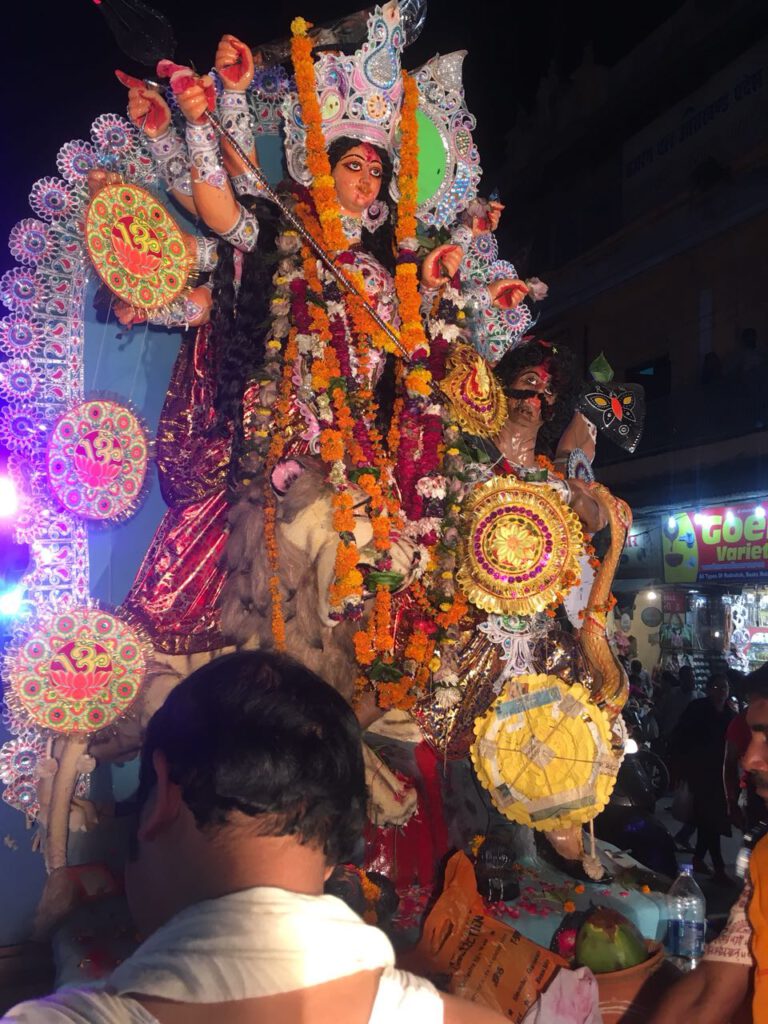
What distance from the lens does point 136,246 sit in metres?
2.95

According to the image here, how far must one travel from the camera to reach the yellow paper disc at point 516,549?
11.0 feet

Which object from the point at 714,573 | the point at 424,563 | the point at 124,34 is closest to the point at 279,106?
the point at 124,34

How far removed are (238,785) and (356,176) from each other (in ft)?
8.90

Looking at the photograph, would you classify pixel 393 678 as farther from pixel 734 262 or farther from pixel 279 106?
pixel 734 262

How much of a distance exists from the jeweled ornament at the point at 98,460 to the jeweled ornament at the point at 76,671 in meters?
0.38

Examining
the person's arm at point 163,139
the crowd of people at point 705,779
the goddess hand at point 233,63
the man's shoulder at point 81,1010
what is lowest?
the crowd of people at point 705,779

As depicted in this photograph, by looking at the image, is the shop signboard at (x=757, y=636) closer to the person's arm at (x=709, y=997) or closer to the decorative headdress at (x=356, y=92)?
the decorative headdress at (x=356, y=92)

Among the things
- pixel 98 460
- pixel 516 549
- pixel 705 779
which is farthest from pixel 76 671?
pixel 705 779

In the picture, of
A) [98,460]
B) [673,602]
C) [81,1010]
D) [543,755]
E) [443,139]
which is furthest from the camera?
[673,602]

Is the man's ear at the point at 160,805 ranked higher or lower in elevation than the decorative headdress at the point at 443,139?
lower

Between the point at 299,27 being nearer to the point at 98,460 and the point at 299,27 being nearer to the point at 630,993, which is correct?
the point at 98,460

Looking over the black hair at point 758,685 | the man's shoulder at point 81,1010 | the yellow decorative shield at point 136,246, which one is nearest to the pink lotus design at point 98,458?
the yellow decorative shield at point 136,246

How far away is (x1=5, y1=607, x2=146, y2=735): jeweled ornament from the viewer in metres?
2.70

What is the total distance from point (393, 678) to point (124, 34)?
7.46ft
